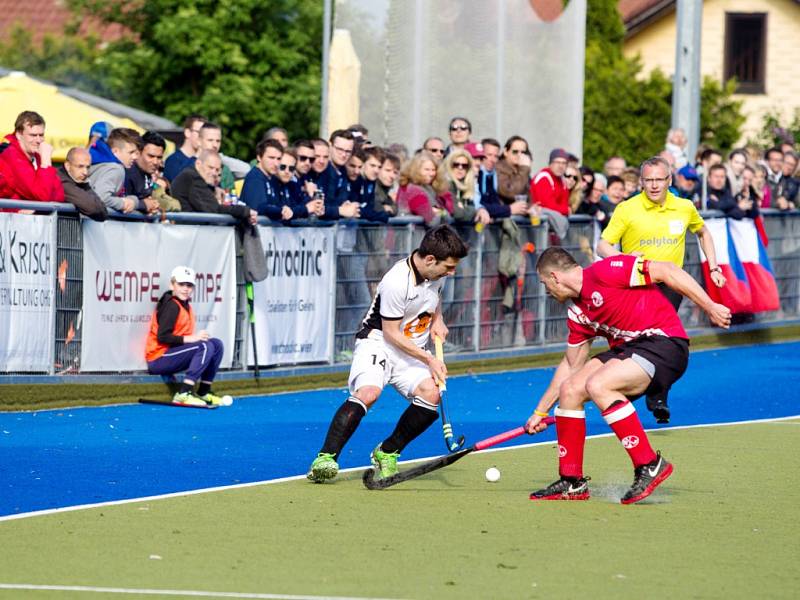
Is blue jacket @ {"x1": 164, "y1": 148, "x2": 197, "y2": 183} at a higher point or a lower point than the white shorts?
higher

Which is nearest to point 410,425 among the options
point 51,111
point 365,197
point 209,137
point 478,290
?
point 209,137

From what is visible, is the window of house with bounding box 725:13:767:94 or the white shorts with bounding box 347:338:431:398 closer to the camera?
the white shorts with bounding box 347:338:431:398

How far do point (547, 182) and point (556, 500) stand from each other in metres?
9.55

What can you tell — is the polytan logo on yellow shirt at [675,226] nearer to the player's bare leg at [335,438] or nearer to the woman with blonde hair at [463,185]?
the woman with blonde hair at [463,185]

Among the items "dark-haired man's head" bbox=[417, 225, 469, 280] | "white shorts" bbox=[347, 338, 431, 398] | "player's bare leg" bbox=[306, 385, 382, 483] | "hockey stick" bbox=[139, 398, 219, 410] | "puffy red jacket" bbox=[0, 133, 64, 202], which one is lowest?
"hockey stick" bbox=[139, 398, 219, 410]

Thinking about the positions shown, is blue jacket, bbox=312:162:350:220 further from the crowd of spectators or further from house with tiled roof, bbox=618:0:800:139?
house with tiled roof, bbox=618:0:800:139

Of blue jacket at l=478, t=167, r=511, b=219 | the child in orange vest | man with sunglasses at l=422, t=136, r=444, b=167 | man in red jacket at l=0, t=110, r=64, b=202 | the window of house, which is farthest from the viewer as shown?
the window of house

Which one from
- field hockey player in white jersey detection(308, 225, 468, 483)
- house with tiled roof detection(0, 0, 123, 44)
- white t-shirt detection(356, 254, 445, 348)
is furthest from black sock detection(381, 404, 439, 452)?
house with tiled roof detection(0, 0, 123, 44)

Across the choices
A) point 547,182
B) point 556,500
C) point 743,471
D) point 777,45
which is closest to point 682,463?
point 743,471

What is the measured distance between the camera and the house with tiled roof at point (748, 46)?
165 ft

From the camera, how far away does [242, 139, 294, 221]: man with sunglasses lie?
1589 cm

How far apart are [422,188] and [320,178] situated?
1358 mm

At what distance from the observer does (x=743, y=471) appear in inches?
469

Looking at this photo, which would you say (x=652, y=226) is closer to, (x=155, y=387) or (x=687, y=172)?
(x=155, y=387)
